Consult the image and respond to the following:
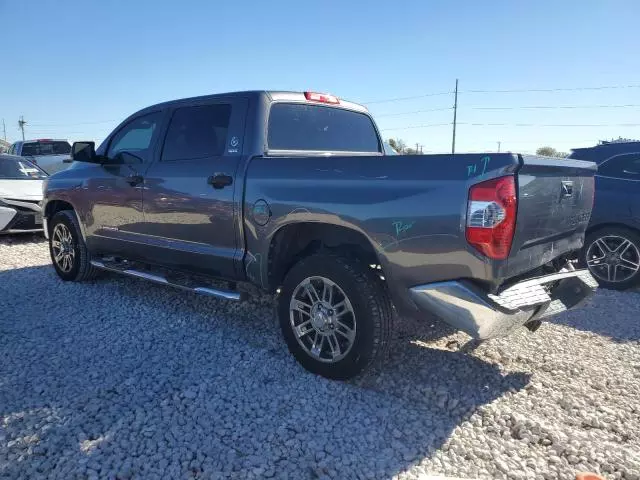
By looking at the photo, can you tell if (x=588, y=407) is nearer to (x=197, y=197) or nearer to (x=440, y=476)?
(x=440, y=476)

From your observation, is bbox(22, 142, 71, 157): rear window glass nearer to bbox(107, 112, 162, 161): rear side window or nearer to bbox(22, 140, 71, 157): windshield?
bbox(22, 140, 71, 157): windshield

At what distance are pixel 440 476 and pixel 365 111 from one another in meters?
3.51

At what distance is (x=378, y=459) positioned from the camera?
2438 millimetres

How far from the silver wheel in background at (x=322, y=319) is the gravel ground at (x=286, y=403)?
8.1 inches

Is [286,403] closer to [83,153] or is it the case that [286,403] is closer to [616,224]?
[83,153]

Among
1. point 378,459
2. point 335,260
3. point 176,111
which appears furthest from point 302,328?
point 176,111

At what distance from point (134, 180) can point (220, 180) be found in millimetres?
1228

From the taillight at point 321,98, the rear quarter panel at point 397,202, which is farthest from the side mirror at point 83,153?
A: the rear quarter panel at point 397,202

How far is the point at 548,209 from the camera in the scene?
2.87m

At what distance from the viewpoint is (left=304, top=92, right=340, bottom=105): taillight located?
418 cm

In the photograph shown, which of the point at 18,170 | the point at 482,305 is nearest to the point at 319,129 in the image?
the point at 482,305

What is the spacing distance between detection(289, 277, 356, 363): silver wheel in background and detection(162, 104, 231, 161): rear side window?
4.46 feet

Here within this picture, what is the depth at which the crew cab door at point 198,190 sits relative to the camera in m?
3.68

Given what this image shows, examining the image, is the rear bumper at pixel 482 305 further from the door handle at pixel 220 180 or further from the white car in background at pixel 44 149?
the white car in background at pixel 44 149
